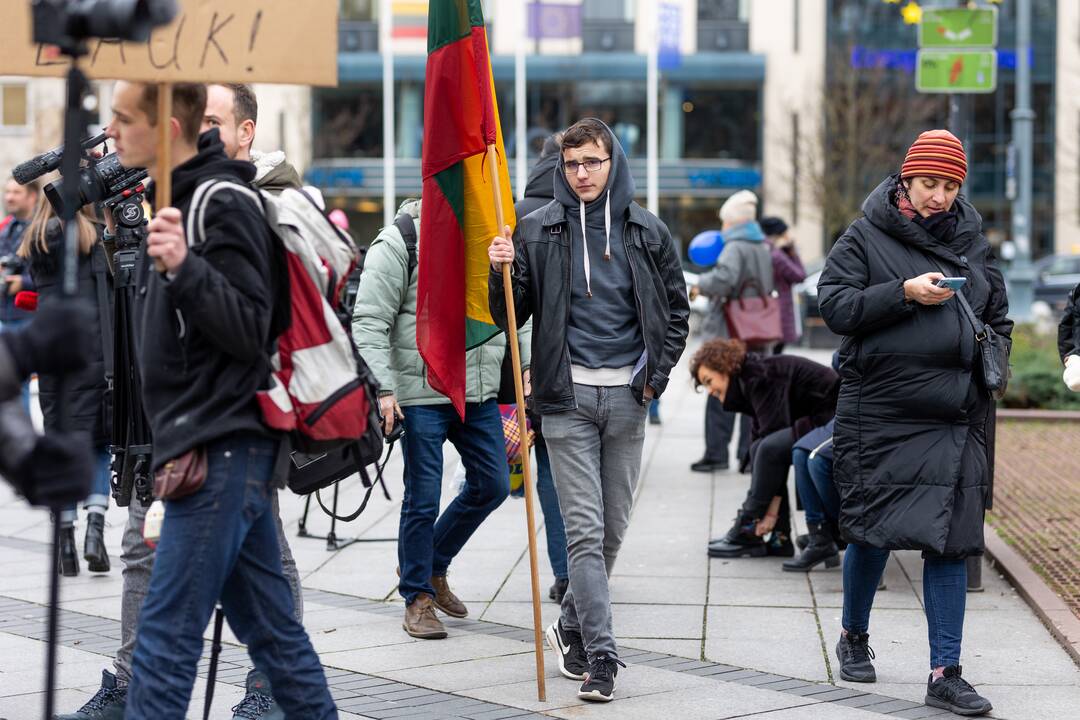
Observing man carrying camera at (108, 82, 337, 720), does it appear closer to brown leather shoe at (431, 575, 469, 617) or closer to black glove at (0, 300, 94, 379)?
black glove at (0, 300, 94, 379)

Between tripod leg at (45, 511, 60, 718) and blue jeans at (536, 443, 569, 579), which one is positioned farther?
blue jeans at (536, 443, 569, 579)

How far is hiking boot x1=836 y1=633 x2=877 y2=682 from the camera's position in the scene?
5.46 m

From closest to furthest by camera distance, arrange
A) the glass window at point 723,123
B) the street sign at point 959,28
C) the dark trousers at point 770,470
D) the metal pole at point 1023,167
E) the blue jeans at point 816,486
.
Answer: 1. the blue jeans at point 816,486
2. the dark trousers at point 770,470
3. the street sign at point 959,28
4. the metal pole at point 1023,167
5. the glass window at point 723,123

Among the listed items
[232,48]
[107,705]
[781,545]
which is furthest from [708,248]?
[232,48]

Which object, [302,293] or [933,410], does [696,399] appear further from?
[302,293]

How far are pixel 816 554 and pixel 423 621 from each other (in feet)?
7.44

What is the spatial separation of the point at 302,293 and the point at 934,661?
267 cm

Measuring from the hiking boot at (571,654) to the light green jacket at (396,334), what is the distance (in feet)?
3.74

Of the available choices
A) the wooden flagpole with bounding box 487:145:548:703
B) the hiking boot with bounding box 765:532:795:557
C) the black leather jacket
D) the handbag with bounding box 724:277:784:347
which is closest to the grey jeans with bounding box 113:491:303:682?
the wooden flagpole with bounding box 487:145:548:703

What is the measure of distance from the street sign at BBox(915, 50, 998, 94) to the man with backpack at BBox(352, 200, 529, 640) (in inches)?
190

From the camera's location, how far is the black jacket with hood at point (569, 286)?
5.35m

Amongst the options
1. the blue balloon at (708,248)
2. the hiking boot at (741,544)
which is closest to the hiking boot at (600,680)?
the hiking boot at (741,544)

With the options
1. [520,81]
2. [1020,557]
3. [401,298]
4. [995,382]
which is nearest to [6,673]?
[401,298]

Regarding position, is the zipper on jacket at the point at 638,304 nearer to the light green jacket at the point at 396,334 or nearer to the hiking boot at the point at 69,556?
the light green jacket at the point at 396,334
